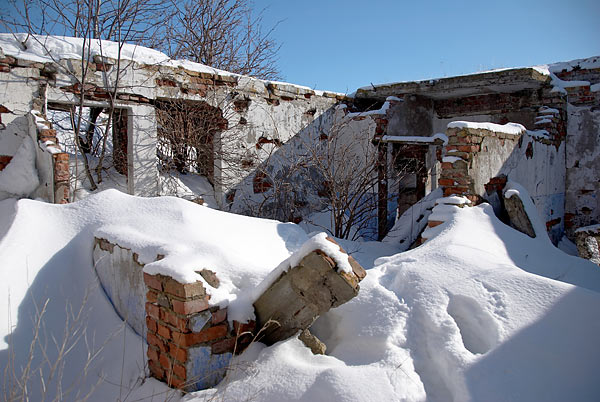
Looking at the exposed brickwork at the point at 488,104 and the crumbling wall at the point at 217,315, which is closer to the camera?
the crumbling wall at the point at 217,315

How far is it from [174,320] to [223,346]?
0.32 m

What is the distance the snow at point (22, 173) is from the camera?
5141mm

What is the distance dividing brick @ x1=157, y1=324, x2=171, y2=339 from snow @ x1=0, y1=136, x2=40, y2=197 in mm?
3517

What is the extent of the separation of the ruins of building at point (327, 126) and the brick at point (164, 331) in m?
3.08

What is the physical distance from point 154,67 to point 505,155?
4679mm

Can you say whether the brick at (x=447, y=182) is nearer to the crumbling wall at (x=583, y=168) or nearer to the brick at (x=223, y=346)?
the brick at (x=223, y=346)

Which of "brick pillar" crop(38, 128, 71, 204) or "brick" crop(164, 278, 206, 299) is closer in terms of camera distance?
"brick" crop(164, 278, 206, 299)

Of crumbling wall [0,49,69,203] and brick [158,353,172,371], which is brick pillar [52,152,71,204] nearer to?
crumbling wall [0,49,69,203]

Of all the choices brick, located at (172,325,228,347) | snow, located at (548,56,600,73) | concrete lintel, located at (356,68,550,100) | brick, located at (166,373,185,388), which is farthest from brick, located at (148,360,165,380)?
snow, located at (548,56,600,73)

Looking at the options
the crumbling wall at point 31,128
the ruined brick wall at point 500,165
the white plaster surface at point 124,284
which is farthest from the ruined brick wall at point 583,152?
the crumbling wall at point 31,128

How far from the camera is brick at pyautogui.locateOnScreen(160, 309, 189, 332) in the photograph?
8.09ft

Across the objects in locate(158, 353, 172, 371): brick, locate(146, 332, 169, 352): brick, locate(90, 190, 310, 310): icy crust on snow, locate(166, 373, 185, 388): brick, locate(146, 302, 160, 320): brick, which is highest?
locate(90, 190, 310, 310): icy crust on snow

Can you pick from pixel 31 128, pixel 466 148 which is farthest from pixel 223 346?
pixel 31 128

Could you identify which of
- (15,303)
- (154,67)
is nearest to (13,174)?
(154,67)
